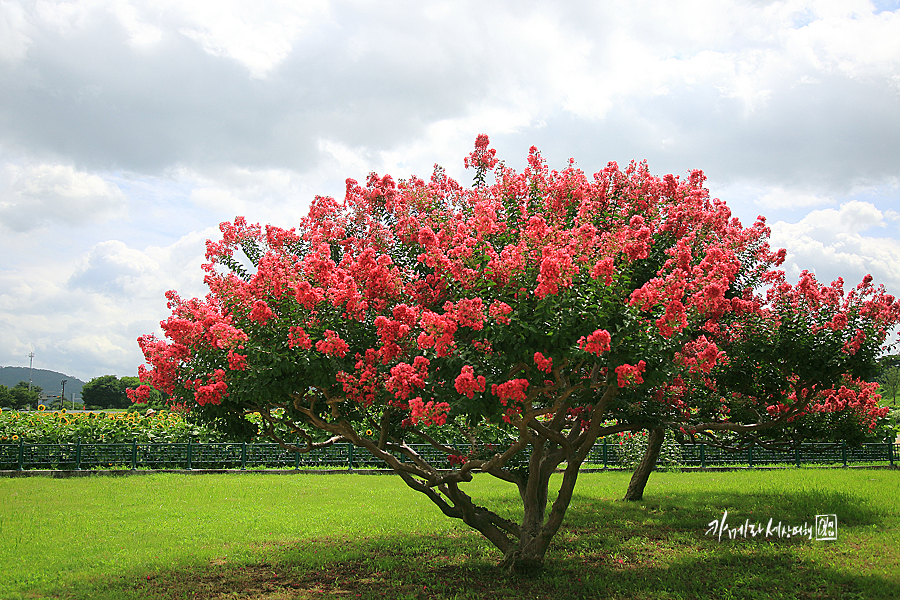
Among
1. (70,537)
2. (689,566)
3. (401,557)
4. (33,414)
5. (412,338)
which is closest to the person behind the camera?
(412,338)

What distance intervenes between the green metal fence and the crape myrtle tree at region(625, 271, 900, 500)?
10.1 m

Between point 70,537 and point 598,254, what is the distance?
9.29m

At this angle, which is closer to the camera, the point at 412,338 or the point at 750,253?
the point at 412,338

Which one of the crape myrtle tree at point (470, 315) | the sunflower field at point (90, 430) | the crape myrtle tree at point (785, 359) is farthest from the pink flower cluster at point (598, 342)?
the sunflower field at point (90, 430)

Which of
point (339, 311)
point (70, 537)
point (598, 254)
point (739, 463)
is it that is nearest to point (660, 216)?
point (598, 254)

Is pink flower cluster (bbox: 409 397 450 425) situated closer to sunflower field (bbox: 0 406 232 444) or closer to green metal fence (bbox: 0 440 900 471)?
green metal fence (bbox: 0 440 900 471)

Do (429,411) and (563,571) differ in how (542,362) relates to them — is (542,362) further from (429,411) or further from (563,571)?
(563,571)

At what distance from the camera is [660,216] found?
8.25 metres

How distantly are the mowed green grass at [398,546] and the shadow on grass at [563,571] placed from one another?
0.10ft

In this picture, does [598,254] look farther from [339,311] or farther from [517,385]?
[339,311]

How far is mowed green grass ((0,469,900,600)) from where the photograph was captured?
728 cm

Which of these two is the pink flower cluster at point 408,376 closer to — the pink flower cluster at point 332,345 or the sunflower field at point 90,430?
the pink flower cluster at point 332,345

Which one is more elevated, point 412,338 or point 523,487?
point 412,338

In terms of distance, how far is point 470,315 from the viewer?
5.33 metres
